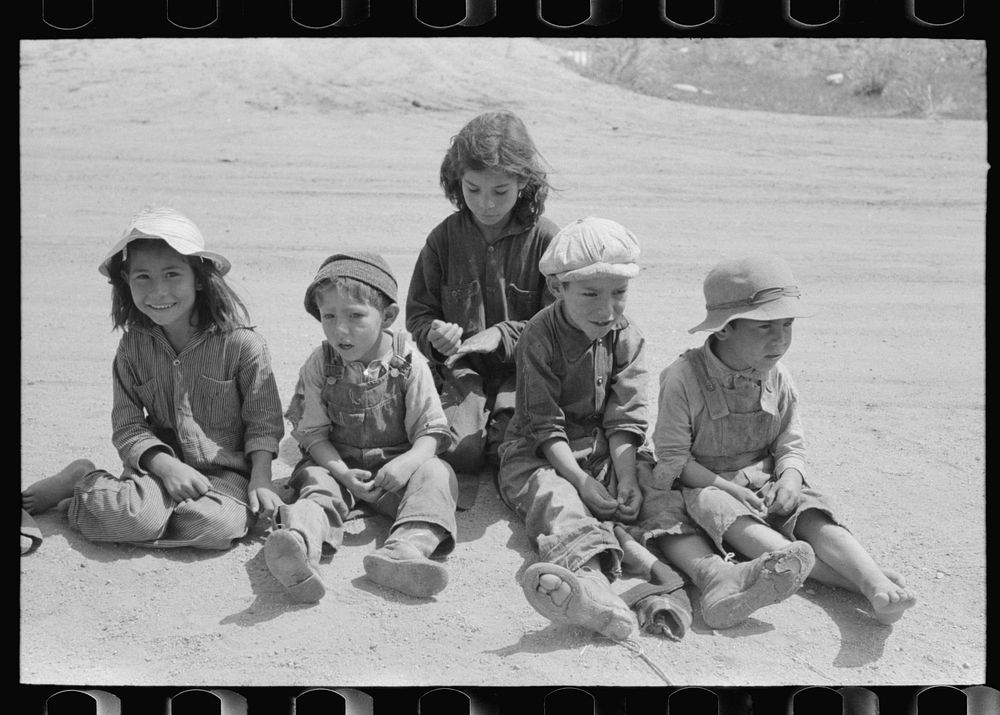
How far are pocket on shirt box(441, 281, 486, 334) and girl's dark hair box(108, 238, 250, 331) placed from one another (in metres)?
0.98

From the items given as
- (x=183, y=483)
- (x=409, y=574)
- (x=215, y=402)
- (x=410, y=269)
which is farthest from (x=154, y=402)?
(x=410, y=269)

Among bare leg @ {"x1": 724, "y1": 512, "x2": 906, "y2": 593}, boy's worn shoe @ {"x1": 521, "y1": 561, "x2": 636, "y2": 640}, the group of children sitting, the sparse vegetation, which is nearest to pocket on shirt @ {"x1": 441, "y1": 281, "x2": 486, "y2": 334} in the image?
the group of children sitting

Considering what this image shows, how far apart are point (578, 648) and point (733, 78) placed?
1124cm

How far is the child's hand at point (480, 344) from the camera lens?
15.0 feet

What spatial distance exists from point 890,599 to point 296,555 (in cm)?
184

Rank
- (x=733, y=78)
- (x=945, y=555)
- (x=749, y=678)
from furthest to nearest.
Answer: (x=733, y=78)
(x=945, y=555)
(x=749, y=678)

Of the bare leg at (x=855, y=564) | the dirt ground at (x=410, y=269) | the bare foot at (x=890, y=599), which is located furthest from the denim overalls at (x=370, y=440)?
the bare foot at (x=890, y=599)

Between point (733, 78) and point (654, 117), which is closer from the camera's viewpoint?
point (654, 117)

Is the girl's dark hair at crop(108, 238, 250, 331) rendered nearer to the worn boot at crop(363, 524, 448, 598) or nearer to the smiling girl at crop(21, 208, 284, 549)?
the smiling girl at crop(21, 208, 284, 549)

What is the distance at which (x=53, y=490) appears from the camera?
4.31m

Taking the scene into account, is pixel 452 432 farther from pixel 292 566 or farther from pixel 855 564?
pixel 855 564

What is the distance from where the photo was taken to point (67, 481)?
4.33 m
